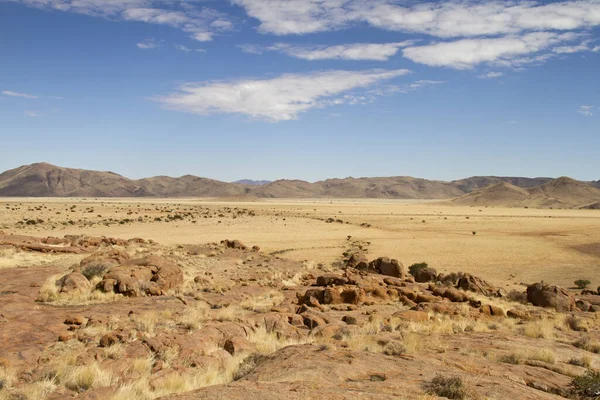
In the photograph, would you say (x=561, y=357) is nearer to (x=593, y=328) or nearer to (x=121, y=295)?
(x=593, y=328)

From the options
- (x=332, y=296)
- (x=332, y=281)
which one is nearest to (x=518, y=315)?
(x=332, y=296)

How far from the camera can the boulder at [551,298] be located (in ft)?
60.8

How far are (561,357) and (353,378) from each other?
549 cm

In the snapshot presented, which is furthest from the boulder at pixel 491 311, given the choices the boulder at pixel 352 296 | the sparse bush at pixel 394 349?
the sparse bush at pixel 394 349

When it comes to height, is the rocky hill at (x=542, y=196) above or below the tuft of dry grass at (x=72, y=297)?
above

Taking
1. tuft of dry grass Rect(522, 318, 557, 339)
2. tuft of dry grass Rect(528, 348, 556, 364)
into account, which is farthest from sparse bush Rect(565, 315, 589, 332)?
tuft of dry grass Rect(528, 348, 556, 364)

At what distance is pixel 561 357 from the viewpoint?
10.0 m

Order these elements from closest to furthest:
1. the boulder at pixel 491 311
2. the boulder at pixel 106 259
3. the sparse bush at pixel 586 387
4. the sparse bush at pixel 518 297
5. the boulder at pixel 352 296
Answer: the sparse bush at pixel 586 387, the boulder at pixel 491 311, the boulder at pixel 352 296, the boulder at pixel 106 259, the sparse bush at pixel 518 297

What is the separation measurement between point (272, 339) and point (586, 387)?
6.53 metres

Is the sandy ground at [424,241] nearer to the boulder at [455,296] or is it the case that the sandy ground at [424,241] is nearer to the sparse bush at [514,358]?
the boulder at [455,296]

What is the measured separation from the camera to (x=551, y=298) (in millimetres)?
18844

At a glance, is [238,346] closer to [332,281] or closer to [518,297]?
[332,281]

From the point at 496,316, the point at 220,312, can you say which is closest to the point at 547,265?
the point at 496,316

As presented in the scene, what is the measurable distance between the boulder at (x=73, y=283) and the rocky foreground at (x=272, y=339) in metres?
0.06
